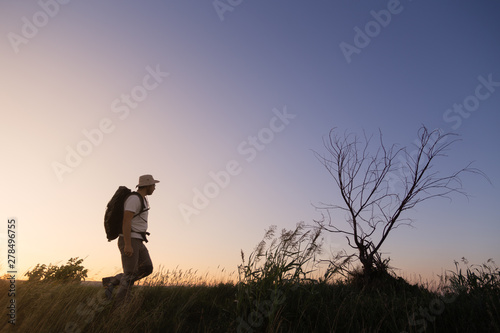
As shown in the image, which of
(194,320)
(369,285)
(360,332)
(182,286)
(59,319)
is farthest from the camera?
(369,285)

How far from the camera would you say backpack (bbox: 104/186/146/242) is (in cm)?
474

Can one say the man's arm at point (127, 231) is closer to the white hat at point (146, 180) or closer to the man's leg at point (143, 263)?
the man's leg at point (143, 263)

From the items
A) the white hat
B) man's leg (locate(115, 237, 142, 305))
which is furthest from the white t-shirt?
the white hat

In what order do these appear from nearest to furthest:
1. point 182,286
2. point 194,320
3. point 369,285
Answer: point 194,320 < point 182,286 < point 369,285

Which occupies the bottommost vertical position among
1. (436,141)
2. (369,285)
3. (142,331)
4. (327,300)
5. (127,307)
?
(142,331)

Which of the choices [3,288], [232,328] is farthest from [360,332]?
[3,288]

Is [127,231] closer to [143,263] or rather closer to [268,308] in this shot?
[143,263]

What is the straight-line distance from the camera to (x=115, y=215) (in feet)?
15.6

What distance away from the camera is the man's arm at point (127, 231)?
14.6 ft

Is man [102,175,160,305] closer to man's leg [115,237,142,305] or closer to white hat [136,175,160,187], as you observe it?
man's leg [115,237,142,305]

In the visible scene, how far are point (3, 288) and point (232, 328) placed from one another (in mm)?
4219

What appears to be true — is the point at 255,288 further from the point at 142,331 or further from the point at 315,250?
the point at 142,331

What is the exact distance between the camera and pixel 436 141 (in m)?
8.39

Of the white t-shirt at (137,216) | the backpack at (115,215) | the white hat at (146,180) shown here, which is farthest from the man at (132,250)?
the white hat at (146,180)
